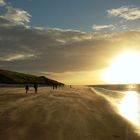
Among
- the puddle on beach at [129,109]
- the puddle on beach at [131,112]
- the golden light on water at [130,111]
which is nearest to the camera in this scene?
the puddle on beach at [131,112]

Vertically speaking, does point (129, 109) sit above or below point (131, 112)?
above

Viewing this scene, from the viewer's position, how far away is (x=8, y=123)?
1606 centimetres

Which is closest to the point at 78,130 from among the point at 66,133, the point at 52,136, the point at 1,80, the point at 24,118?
the point at 66,133

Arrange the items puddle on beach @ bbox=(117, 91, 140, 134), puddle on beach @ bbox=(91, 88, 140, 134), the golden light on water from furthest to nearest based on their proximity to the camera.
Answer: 1. the golden light on water
2. puddle on beach @ bbox=(91, 88, 140, 134)
3. puddle on beach @ bbox=(117, 91, 140, 134)

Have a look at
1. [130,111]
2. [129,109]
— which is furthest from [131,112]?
[129,109]

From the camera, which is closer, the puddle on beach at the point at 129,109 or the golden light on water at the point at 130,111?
the puddle on beach at the point at 129,109

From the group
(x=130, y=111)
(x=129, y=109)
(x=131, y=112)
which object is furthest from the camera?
(x=129, y=109)

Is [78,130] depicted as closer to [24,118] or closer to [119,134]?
[119,134]

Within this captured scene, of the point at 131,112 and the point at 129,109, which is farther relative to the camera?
the point at 129,109

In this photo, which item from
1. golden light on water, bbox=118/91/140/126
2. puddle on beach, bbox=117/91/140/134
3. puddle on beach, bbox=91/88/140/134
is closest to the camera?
puddle on beach, bbox=117/91/140/134

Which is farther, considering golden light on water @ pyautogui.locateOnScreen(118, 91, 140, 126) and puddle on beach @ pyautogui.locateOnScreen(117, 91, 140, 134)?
golden light on water @ pyautogui.locateOnScreen(118, 91, 140, 126)

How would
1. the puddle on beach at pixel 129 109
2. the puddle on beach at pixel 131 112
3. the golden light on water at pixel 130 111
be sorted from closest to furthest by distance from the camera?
the puddle on beach at pixel 131 112 < the puddle on beach at pixel 129 109 < the golden light on water at pixel 130 111

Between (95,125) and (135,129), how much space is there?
2.73 meters

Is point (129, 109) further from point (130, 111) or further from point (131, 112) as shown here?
point (131, 112)
